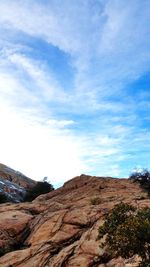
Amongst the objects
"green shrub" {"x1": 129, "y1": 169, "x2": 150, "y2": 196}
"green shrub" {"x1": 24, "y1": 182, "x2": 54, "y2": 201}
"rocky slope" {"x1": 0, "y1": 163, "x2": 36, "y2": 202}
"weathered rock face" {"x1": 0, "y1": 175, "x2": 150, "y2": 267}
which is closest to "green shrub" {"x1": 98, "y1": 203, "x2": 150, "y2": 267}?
"weathered rock face" {"x1": 0, "y1": 175, "x2": 150, "y2": 267}

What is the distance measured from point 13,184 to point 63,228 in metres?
90.5

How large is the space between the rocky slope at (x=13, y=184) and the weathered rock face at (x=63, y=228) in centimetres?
5601

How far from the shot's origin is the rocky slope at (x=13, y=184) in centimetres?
11444

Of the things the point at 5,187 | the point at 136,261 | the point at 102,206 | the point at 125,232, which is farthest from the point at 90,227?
the point at 5,187

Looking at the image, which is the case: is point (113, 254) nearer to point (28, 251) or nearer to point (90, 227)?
point (90, 227)

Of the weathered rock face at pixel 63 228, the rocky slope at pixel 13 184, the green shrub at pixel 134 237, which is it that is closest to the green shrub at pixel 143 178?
the weathered rock face at pixel 63 228

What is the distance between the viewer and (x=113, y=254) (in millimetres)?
29984

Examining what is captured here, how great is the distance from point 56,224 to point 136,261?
13219mm

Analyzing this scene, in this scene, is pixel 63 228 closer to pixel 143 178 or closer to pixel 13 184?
pixel 143 178

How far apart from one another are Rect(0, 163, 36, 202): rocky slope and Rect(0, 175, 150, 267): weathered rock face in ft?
184

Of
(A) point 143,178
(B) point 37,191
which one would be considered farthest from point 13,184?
(A) point 143,178

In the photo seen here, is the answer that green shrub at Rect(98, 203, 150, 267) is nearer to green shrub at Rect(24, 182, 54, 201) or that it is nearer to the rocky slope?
green shrub at Rect(24, 182, 54, 201)

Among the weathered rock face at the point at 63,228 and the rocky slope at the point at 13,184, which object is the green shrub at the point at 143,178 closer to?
the weathered rock face at the point at 63,228

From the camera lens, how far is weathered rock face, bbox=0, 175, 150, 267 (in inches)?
1266
